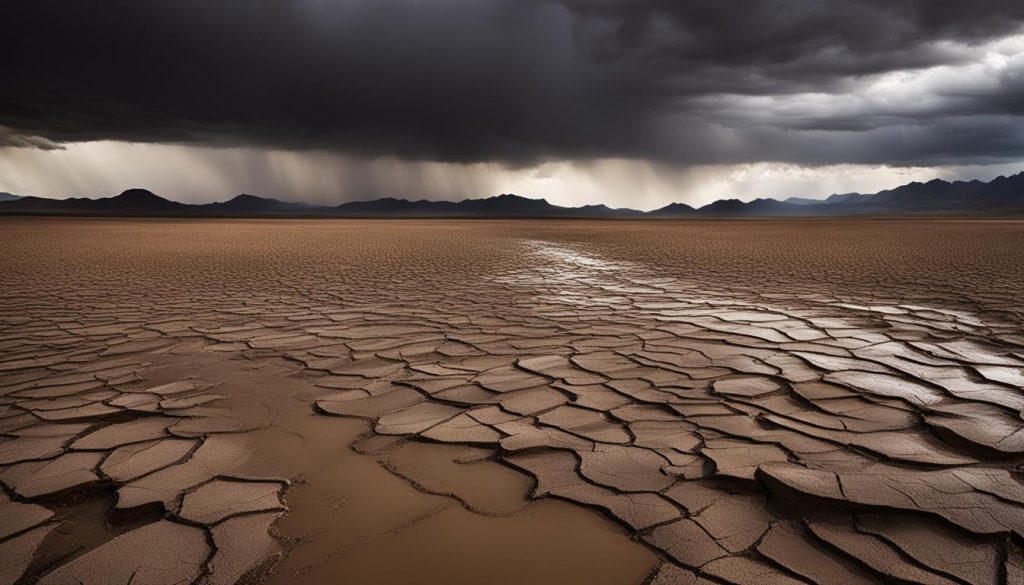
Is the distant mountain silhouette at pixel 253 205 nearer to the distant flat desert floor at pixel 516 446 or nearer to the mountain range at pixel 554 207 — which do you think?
the mountain range at pixel 554 207

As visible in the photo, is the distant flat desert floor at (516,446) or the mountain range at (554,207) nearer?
the distant flat desert floor at (516,446)

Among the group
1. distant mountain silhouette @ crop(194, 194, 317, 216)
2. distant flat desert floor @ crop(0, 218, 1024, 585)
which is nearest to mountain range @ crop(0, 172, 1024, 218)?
distant mountain silhouette @ crop(194, 194, 317, 216)

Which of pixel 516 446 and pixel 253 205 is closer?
pixel 516 446

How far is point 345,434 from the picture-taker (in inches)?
84.6

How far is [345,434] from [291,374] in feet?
3.09

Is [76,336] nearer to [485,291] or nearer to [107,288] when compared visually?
[107,288]

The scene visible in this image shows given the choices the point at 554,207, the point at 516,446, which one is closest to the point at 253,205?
the point at 554,207

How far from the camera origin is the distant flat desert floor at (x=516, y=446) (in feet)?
4.47

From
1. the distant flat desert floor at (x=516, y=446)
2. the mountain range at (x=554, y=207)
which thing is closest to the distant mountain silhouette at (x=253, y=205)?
the mountain range at (x=554, y=207)

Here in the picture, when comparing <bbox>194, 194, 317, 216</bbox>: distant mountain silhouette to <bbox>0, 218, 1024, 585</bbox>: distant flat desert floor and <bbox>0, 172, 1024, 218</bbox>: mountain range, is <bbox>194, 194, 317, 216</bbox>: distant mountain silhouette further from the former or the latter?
<bbox>0, 218, 1024, 585</bbox>: distant flat desert floor

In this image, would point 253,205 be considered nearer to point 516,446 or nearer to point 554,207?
point 554,207

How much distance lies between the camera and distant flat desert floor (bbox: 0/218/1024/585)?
1.36 meters

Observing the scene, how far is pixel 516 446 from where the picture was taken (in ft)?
6.54

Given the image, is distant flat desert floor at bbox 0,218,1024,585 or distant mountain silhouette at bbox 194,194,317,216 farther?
distant mountain silhouette at bbox 194,194,317,216
